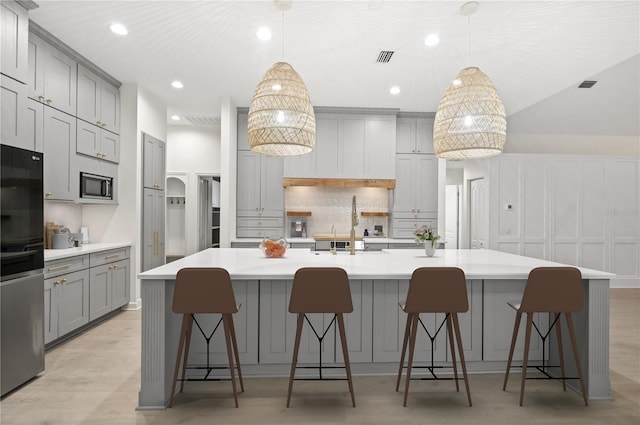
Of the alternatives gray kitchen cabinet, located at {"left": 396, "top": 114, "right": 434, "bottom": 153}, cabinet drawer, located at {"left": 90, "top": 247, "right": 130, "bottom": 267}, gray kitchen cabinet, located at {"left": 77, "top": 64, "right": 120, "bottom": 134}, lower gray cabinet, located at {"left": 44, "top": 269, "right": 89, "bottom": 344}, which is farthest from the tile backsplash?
lower gray cabinet, located at {"left": 44, "top": 269, "right": 89, "bottom": 344}

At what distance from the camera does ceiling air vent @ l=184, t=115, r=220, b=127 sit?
22.0ft

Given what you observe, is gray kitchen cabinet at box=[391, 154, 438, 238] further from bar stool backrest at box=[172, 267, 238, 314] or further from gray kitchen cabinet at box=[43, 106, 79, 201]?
gray kitchen cabinet at box=[43, 106, 79, 201]

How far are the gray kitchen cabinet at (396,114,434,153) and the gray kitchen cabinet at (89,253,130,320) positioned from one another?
4.38 meters

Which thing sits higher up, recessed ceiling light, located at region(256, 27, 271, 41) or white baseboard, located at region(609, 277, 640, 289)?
recessed ceiling light, located at region(256, 27, 271, 41)

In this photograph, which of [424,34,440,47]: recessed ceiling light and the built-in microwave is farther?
the built-in microwave

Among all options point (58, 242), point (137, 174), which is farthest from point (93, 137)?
point (58, 242)

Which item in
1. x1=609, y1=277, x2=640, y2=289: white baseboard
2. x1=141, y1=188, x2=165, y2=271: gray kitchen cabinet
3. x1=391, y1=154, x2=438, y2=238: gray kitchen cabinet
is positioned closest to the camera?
x1=141, y1=188, x2=165, y2=271: gray kitchen cabinet

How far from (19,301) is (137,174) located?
101 inches

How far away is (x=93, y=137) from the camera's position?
4359 millimetres

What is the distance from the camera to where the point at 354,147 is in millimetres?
6082

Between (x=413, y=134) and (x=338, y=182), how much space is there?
148 centimetres

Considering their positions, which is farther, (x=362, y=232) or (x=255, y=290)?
(x=362, y=232)

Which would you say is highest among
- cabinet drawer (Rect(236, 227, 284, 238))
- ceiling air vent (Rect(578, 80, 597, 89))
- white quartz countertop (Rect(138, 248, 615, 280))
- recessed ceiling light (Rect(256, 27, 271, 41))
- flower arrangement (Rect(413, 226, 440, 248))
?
ceiling air vent (Rect(578, 80, 597, 89))

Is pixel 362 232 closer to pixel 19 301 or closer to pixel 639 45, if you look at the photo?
pixel 639 45
